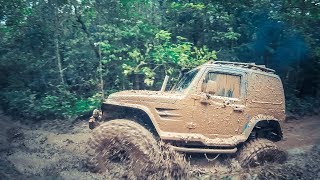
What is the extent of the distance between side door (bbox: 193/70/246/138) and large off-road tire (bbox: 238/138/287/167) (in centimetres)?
A: 39

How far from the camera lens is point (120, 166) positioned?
4.89m

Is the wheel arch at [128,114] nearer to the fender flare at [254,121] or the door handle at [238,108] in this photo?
the door handle at [238,108]

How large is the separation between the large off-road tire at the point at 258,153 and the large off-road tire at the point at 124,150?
172 cm

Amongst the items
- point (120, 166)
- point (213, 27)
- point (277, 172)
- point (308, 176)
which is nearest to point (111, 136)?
point (120, 166)

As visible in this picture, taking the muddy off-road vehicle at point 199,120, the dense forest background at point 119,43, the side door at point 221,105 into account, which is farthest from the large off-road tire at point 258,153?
the dense forest background at point 119,43

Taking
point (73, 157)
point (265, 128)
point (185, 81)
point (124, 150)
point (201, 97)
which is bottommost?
point (73, 157)

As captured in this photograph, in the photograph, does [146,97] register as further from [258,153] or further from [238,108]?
[258,153]

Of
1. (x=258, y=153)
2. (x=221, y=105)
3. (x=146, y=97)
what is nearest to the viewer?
(x=146, y=97)

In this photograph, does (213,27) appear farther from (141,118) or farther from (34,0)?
(34,0)

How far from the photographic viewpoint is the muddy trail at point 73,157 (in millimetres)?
4949

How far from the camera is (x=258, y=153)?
529 cm

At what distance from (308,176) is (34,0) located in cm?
1073

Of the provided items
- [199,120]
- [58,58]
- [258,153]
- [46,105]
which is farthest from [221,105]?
[58,58]

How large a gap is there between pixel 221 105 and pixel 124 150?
76.2 inches
